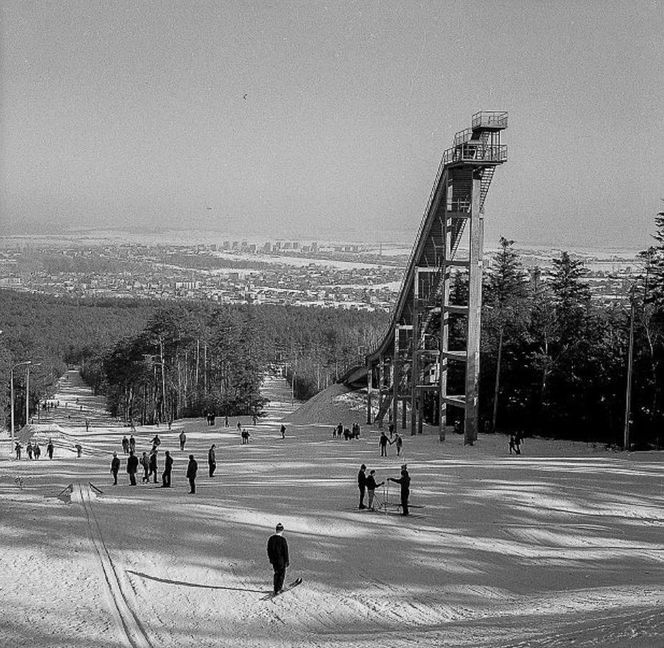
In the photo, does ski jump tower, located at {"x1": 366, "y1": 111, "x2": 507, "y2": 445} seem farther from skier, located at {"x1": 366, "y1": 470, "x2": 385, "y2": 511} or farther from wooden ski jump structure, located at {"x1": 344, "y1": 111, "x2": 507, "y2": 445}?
skier, located at {"x1": 366, "y1": 470, "x2": 385, "y2": 511}

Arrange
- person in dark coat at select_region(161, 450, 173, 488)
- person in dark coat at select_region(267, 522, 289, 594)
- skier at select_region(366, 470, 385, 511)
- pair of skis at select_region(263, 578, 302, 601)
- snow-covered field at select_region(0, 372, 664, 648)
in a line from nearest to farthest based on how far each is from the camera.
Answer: snow-covered field at select_region(0, 372, 664, 648), person in dark coat at select_region(267, 522, 289, 594), pair of skis at select_region(263, 578, 302, 601), skier at select_region(366, 470, 385, 511), person in dark coat at select_region(161, 450, 173, 488)

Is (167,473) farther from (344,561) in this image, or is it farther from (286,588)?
A: (286,588)

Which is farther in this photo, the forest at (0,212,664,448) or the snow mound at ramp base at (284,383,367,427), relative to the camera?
the snow mound at ramp base at (284,383,367,427)

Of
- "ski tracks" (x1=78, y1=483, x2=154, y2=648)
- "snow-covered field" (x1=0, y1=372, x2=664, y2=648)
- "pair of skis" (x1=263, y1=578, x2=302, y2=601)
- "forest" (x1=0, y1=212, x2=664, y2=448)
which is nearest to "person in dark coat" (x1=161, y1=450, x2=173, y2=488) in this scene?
"snow-covered field" (x1=0, y1=372, x2=664, y2=648)

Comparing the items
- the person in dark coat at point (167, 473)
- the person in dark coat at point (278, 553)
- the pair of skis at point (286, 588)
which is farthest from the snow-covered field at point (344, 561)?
the person in dark coat at point (278, 553)

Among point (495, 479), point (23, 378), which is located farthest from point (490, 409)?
point (23, 378)

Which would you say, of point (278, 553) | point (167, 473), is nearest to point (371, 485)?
point (278, 553)
